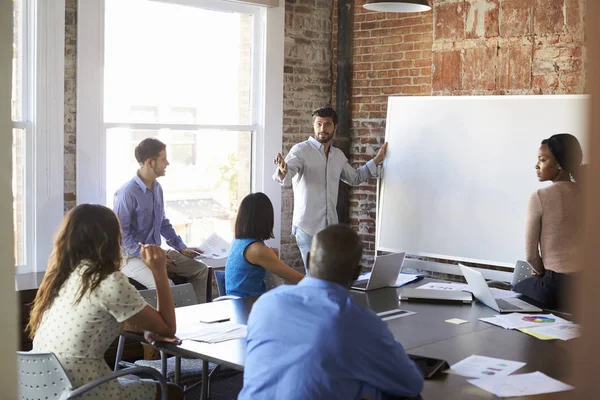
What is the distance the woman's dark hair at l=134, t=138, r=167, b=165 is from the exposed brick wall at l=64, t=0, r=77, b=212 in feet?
1.75

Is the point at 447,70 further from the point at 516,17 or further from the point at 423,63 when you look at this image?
the point at 516,17

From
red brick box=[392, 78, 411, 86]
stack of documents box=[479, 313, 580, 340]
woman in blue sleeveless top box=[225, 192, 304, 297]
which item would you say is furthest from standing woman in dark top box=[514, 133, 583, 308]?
red brick box=[392, 78, 411, 86]

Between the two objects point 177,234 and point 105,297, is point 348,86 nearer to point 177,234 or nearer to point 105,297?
point 177,234

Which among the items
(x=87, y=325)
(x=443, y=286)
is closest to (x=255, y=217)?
(x=443, y=286)

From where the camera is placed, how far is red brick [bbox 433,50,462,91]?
279 inches

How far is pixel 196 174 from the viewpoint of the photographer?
23.2 feet

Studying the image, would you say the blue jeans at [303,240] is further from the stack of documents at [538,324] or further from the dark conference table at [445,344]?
the stack of documents at [538,324]

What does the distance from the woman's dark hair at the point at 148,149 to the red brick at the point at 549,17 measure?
3367mm

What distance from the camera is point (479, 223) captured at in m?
6.63

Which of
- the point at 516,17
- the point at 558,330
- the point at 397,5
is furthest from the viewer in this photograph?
the point at 516,17

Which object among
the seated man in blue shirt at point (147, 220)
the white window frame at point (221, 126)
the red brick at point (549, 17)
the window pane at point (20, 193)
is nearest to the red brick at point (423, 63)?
the red brick at point (549, 17)

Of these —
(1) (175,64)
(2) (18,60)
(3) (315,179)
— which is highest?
(1) (175,64)

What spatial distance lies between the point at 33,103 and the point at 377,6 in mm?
2734

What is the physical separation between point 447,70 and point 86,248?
15.7ft
